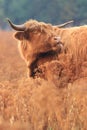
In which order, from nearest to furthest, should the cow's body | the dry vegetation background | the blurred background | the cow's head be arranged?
the dry vegetation background, the cow's head, the cow's body, the blurred background

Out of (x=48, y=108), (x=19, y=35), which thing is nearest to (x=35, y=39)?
(x=19, y=35)

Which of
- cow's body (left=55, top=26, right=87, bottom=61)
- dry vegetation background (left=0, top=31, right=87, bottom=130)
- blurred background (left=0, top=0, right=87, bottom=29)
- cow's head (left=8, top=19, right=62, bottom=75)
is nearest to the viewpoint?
dry vegetation background (left=0, top=31, right=87, bottom=130)

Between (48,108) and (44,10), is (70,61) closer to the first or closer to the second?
(48,108)

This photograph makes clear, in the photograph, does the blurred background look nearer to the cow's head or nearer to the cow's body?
the cow's body

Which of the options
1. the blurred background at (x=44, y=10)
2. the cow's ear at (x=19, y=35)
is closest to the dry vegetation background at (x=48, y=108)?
the cow's ear at (x=19, y=35)

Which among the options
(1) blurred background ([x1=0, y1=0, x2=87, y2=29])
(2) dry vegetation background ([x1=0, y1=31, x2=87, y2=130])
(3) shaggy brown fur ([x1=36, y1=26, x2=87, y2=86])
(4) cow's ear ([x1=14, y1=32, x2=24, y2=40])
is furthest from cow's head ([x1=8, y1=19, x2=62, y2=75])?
(1) blurred background ([x1=0, y1=0, x2=87, y2=29])

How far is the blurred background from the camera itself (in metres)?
52.0

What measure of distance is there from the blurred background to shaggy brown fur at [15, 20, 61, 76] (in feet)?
134

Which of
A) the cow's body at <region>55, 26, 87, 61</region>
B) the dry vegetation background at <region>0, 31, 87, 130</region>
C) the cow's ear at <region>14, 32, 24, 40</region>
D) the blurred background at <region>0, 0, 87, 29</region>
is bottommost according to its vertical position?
the blurred background at <region>0, 0, 87, 29</region>

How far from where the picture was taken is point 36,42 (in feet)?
34.3

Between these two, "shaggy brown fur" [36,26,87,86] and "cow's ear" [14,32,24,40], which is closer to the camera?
"shaggy brown fur" [36,26,87,86]

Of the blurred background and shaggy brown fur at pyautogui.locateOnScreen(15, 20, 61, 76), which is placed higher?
shaggy brown fur at pyautogui.locateOnScreen(15, 20, 61, 76)

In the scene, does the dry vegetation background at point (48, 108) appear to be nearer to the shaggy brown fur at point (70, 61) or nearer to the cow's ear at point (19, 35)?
the shaggy brown fur at point (70, 61)

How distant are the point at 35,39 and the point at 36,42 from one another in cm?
5
